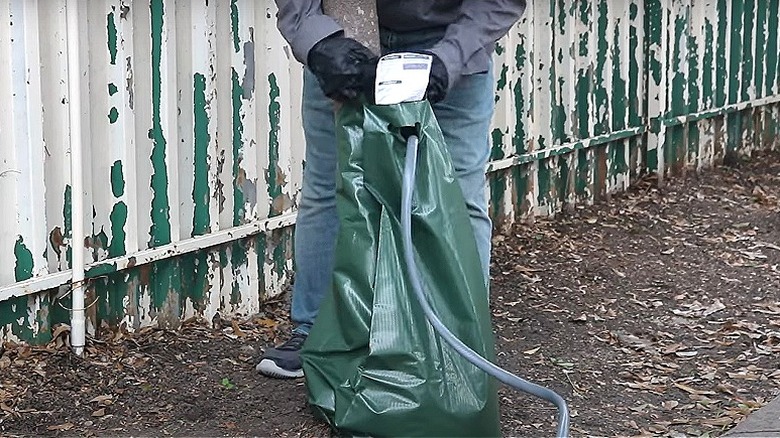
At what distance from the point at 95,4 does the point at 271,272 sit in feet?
4.33

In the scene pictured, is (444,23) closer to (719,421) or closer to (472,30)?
(472,30)

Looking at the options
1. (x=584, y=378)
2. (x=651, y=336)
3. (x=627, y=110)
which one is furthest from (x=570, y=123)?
(x=584, y=378)

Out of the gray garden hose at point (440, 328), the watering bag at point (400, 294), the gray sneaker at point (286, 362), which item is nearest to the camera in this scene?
the gray garden hose at point (440, 328)

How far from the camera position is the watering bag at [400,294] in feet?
10.7

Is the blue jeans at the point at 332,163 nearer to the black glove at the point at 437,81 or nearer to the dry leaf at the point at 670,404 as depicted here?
the black glove at the point at 437,81

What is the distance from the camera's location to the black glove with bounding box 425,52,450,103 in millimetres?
3393

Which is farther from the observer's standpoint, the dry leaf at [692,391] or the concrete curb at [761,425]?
the dry leaf at [692,391]

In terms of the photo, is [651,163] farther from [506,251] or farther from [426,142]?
[426,142]

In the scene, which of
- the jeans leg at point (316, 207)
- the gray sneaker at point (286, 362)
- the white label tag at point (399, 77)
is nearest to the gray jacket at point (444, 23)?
the white label tag at point (399, 77)

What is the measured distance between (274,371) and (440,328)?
1086mm

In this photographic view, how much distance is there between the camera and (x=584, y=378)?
14.2ft

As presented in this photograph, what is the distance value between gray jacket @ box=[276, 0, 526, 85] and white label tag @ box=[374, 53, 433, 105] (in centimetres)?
15

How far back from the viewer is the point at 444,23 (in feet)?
12.2

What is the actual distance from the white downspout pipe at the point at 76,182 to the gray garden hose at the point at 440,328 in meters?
1.21
